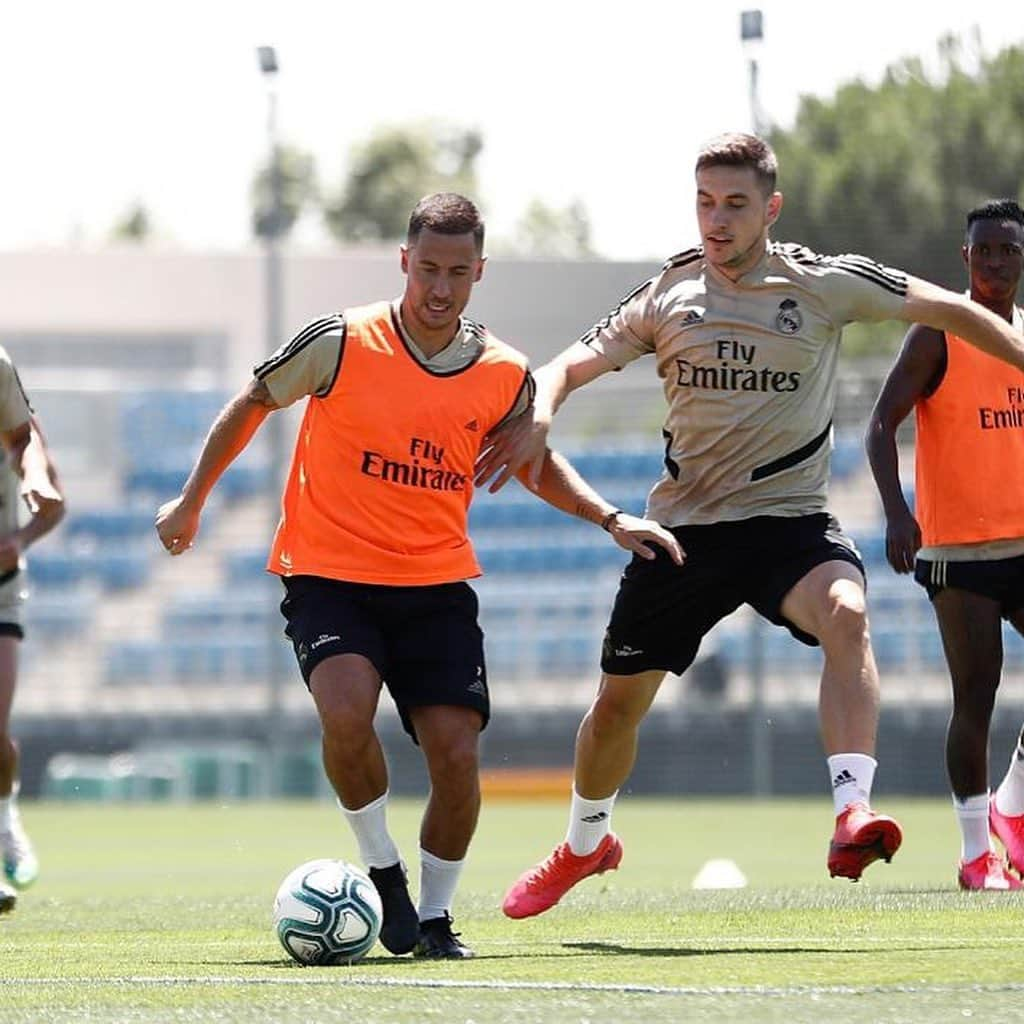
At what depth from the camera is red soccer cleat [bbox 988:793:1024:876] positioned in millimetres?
9359

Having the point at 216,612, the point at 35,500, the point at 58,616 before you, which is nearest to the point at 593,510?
the point at 35,500

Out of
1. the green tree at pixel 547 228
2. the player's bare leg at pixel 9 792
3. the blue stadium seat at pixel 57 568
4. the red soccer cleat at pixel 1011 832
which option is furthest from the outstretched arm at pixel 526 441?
the green tree at pixel 547 228

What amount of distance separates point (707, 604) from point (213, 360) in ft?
128

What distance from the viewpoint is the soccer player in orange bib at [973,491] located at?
29.6ft

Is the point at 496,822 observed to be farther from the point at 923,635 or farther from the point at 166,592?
the point at 166,592

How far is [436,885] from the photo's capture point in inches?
281

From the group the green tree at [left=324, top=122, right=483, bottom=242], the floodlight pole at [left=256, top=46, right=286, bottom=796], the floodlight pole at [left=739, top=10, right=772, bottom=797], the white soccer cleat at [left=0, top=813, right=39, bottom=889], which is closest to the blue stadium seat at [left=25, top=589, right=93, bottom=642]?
the floodlight pole at [left=256, top=46, right=286, bottom=796]

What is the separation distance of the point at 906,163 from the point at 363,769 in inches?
729

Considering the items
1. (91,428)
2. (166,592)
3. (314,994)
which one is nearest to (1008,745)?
(166,592)

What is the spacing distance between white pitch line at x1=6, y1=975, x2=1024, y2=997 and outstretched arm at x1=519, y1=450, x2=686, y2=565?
1.64 meters

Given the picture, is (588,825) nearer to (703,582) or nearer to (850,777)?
(703,582)

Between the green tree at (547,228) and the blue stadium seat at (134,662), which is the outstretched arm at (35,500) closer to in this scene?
the blue stadium seat at (134,662)

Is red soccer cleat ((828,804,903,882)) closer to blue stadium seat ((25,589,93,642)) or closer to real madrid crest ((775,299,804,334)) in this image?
real madrid crest ((775,299,804,334))

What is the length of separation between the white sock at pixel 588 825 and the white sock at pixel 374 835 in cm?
116
